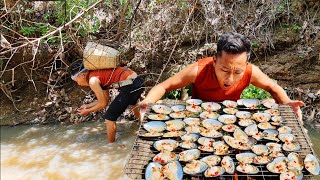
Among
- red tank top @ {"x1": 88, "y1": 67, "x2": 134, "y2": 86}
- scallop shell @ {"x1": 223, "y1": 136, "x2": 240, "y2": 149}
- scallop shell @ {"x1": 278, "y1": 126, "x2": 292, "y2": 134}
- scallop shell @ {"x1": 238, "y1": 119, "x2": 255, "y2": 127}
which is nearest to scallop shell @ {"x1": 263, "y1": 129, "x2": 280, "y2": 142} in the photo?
scallop shell @ {"x1": 278, "y1": 126, "x2": 292, "y2": 134}

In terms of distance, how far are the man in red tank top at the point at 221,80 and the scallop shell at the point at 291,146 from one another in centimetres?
63

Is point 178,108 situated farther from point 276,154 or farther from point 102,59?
point 102,59

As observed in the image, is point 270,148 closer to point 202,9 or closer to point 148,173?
point 148,173

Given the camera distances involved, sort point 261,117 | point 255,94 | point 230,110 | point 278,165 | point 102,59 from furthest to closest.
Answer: point 255,94 → point 102,59 → point 230,110 → point 261,117 → point 278,165

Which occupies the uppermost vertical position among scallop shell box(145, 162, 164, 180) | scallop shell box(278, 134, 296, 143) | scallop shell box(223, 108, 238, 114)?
scallop shell box(223, 108, 238, 114)

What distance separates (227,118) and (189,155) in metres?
0.63

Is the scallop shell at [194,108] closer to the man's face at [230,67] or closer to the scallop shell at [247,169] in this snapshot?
the man's face at [230,67]

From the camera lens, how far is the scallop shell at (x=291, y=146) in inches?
99.4

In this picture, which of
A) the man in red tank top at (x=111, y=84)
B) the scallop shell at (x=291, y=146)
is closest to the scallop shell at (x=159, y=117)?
the scallop shell at (x=291, y=146)

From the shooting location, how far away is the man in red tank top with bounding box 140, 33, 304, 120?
10.4 ft

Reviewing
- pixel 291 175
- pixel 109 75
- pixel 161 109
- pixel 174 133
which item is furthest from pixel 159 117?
pixel 109 75

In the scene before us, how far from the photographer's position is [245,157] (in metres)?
2.46

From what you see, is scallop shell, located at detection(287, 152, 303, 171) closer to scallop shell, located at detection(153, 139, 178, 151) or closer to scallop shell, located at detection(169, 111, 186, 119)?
scallop shell, located at detection(153, 139, 178, 151)

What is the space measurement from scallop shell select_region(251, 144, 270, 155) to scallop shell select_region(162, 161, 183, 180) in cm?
56
